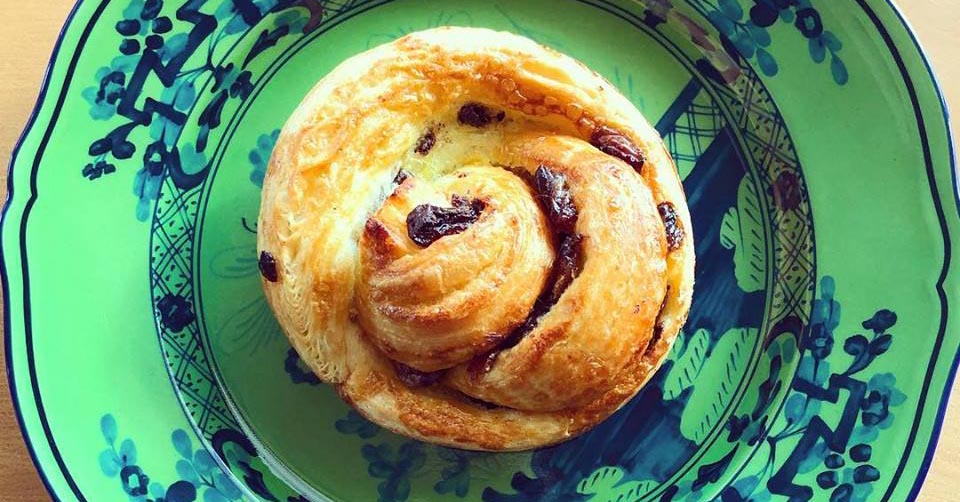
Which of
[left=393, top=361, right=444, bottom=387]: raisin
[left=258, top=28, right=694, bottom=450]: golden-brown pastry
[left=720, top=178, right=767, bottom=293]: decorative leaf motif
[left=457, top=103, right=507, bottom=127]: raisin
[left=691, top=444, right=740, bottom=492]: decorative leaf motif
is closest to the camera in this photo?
[left=258, top=28, right=694, bottom=450]: golden-brown pastry

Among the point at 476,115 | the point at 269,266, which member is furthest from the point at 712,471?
the point at 269,266

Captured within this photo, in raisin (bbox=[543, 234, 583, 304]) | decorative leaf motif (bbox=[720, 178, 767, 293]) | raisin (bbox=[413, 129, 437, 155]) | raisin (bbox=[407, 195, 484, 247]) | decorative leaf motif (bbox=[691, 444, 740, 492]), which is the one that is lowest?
decorative leaf motif (bbox=[691, 444, 740, 492])

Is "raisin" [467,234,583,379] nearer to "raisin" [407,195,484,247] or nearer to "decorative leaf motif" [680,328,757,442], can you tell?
"raisin" [407,195,484,247]

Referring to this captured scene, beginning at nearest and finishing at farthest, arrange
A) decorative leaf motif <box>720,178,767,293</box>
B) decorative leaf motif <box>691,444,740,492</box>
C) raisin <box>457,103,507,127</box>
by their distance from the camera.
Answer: raisin <box>457,103,507,127</box> → decorative leaf motif <box>691,444,740,492</box> → decorative leaf motif <box>720,178,767,293</box>

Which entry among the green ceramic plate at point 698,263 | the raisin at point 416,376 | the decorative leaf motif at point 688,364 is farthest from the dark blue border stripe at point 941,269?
the raisin at point 416,376

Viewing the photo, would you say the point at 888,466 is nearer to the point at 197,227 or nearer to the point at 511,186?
the point at 511,186

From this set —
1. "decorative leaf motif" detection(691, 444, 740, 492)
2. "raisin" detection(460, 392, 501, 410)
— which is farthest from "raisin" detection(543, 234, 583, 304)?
"decorative leaf motif" detection(691, 444, 740, 492)

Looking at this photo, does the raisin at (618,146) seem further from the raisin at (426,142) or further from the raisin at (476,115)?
the raisin at (426,142)
